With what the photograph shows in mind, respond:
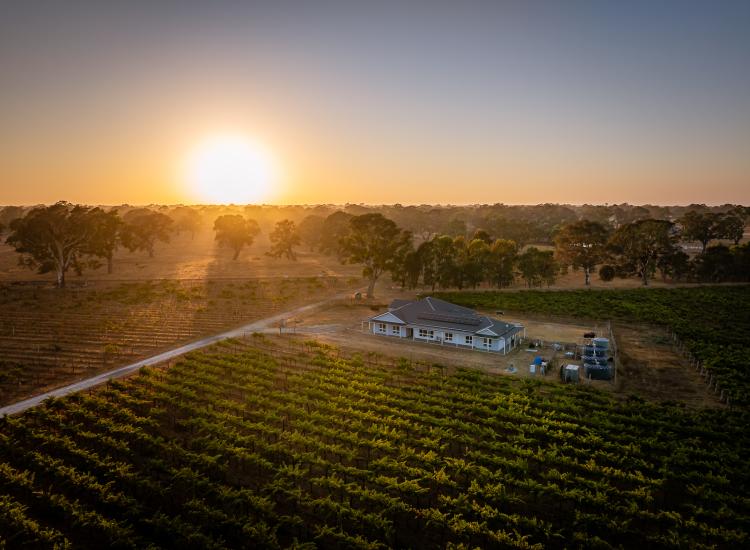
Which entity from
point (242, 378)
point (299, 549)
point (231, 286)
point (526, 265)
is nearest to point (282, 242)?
point (231, 286)

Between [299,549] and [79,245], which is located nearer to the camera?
[299,549]

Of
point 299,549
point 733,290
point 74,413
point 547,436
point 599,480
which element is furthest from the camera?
point 733,290

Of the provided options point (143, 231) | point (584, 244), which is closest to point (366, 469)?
point (584, 244)

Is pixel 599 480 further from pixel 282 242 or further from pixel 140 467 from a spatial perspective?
pixel 282 242

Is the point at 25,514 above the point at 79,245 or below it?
below

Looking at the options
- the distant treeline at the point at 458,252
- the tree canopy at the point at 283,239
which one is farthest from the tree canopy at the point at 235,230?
the distant treeline at the point at 458,252

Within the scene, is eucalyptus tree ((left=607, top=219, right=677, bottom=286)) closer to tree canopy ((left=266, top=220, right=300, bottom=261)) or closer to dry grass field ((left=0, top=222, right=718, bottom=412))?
dry grass field ((left=0, top=222, right=718, bottom=412))
